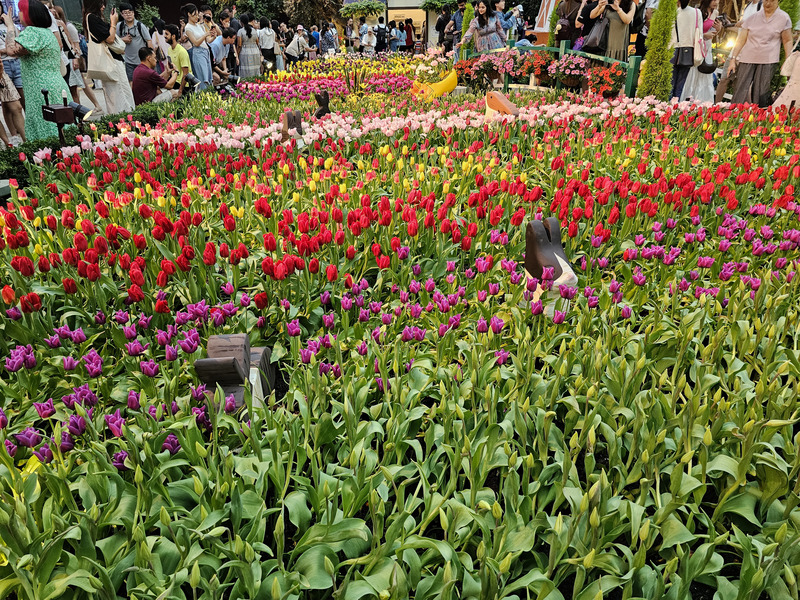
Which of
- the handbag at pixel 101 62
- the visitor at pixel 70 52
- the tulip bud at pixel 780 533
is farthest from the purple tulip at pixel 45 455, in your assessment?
the visitor at pixel 70 52

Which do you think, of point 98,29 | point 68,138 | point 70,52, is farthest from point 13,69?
point 68,138

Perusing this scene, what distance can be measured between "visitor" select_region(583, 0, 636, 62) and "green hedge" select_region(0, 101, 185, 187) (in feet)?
26.3

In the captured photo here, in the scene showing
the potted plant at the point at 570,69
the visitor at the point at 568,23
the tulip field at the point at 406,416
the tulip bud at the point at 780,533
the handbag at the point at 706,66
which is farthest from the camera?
the visitor at the point at 568,23

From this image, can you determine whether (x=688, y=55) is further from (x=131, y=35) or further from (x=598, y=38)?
(x=131, y=35)

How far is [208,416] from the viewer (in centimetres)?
201

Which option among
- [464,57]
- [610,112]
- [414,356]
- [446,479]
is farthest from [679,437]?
[464,57]

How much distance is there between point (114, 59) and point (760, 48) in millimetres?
9796

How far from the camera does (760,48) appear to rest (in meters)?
9.32

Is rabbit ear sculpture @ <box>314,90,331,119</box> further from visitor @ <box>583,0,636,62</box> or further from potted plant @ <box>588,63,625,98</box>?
visitor @ <box>583,0,636,62</box>

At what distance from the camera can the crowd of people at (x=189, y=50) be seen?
6.74 m

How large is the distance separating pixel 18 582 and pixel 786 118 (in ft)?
28.8

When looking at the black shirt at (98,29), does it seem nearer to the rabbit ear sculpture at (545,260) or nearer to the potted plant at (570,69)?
the rabbit ear sculpture at (545,260)

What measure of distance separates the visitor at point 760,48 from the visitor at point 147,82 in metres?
9.04

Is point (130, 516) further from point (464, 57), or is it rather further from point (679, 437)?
point (464, 57)
